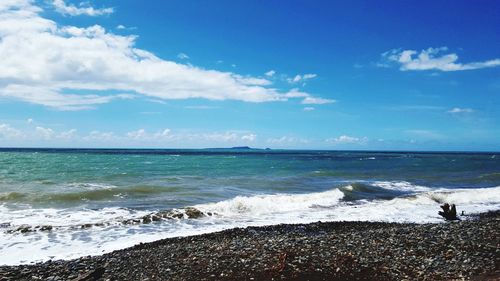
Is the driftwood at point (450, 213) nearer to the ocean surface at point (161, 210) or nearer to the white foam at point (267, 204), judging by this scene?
the ocean surface at point (161, 210)

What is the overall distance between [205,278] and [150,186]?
1005 inches

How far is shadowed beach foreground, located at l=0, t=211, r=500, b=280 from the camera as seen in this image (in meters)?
10.9

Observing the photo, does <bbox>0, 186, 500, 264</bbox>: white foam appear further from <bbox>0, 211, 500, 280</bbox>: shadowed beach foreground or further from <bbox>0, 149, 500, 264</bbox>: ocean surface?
<bbox>0, 211, 500, 280</bbox>: shadowed beach foreground

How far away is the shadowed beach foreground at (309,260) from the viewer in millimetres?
10906

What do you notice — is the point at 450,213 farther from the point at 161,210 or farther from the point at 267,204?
the point at 161,210

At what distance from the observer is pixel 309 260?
466 inches

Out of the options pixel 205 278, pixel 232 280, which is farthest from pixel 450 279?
pixel 205 278

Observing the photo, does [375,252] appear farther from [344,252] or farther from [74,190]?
[74,190]

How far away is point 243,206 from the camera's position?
25.9m

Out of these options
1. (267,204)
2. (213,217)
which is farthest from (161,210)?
(267,204)

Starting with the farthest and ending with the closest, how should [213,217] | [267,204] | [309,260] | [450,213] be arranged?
[267,204], [213,217], [450,213], [309,260]

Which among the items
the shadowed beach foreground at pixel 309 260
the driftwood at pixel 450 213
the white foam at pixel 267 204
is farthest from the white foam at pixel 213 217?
→ the shadowed beach foreground at pixel 309 260

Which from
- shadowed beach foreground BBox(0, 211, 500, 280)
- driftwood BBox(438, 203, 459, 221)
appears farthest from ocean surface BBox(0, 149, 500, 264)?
shadowed beach foreground BBox(0, 211, 500, 280)

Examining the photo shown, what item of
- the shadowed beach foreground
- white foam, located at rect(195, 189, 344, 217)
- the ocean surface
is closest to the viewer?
the shadowed beach foreground
